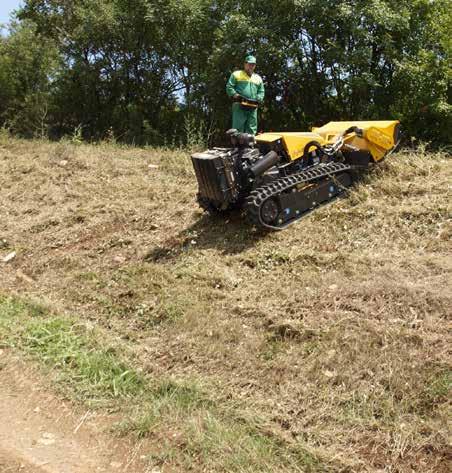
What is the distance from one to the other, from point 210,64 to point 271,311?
9.91m

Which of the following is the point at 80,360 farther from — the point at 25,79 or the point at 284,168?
the point at 25,79

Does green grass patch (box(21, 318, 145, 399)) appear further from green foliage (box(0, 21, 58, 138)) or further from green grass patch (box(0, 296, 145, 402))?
green foliage (box(0, 21, 58, 138))

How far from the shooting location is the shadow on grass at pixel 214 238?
7242 millimetres

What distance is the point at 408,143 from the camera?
38.1ft

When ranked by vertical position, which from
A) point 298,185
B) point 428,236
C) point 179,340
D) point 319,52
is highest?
point 319,52

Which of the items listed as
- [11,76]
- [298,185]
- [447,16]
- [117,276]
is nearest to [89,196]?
[117,276]

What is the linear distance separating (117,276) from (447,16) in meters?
9.19

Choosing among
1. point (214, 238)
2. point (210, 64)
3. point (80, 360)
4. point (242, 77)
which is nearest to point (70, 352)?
point (80, 360)

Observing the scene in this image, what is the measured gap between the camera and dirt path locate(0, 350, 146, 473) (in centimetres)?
415

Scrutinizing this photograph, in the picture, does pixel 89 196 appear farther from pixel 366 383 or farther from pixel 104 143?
pixel 366 383

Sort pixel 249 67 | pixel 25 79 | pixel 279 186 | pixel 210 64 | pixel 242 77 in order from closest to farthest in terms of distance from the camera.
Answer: pixel 279 186
pixel 249 67
pixel 242 77
pixel 210 64
pixel 25 79

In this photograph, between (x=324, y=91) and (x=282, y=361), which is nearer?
(x=282, y=361)

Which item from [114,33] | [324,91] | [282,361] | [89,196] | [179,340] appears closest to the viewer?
[282,361]

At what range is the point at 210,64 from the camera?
14.4 meters
